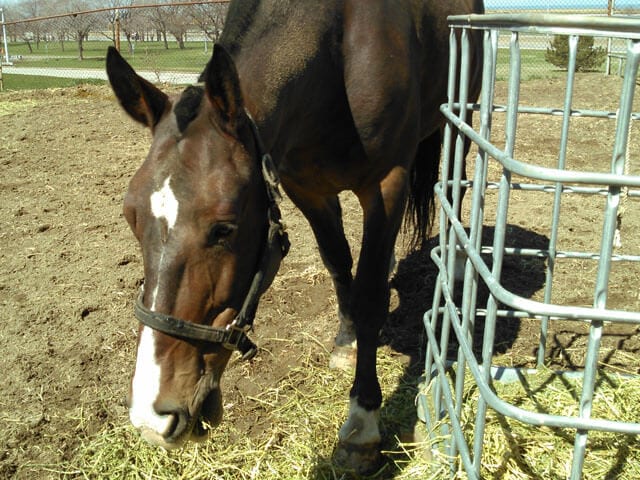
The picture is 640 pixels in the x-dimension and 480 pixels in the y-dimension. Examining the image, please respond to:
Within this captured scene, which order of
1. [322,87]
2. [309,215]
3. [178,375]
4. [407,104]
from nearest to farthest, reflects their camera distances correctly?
[178,375] → [322,87] → [407,104] → [309,215]

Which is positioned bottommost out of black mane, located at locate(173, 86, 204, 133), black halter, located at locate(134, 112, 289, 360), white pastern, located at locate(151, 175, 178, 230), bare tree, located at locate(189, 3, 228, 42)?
black halter, located at locate(134, 112, 289, 360)

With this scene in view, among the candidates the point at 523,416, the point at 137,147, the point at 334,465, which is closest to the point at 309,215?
the point at 334,465

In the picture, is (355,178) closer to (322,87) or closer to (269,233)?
(322,87)

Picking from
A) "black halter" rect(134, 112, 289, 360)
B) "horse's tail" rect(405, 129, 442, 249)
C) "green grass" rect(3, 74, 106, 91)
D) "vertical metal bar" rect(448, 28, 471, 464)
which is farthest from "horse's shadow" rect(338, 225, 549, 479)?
"green grass" rect(3, 74, 106, 91)

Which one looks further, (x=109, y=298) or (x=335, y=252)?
(x=109, y=298)

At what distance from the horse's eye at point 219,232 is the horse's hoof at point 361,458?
3.82 ft

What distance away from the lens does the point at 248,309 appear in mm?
1758

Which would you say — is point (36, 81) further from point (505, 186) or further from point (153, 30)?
point (505, 186)

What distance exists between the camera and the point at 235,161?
5.68ft

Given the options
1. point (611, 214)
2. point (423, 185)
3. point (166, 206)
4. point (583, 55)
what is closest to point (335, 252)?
point (423, 185)

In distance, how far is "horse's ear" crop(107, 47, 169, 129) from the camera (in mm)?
1802

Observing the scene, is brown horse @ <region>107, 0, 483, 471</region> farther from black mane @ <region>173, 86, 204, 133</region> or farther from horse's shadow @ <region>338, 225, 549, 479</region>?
horse's shadow @ <region>338, 225, 549, 479</region>

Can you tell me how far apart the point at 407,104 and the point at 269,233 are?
1.08 m

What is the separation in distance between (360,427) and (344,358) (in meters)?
0.69
